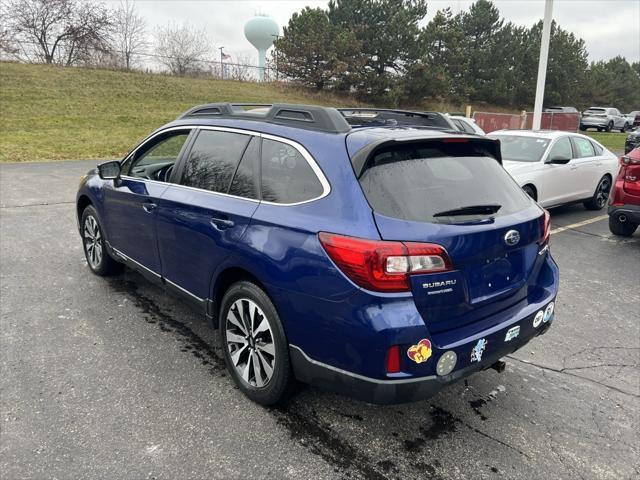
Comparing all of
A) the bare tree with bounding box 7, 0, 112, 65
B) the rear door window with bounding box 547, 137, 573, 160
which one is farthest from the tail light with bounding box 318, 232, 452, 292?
the bare tree with bounding box 7, 0, 112, 65

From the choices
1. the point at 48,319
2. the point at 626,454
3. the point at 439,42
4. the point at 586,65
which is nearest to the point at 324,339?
the point at 626,454

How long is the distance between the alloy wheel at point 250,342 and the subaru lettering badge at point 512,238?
1396mm

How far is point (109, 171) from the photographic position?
4508 millimetres

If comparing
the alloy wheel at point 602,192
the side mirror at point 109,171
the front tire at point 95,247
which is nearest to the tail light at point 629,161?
the alloy wheel at point 602,192

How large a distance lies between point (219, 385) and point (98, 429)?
76 centimetres

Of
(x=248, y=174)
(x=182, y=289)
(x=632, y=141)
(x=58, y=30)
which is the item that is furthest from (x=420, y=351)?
(x=58, y=30)

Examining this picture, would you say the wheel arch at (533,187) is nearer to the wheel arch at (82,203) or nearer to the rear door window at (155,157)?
the rear door window at (155,157)

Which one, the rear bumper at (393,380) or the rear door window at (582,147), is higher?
the rear door window at (582,147)

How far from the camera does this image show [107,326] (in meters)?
4.09

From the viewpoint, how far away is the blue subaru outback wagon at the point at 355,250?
2393 mm

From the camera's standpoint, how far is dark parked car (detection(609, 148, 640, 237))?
6.80m

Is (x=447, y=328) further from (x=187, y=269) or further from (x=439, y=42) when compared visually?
(x=439, y=42)

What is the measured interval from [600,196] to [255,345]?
29.6ft

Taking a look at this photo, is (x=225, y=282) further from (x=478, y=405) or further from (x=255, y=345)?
(x=478, y=405)
